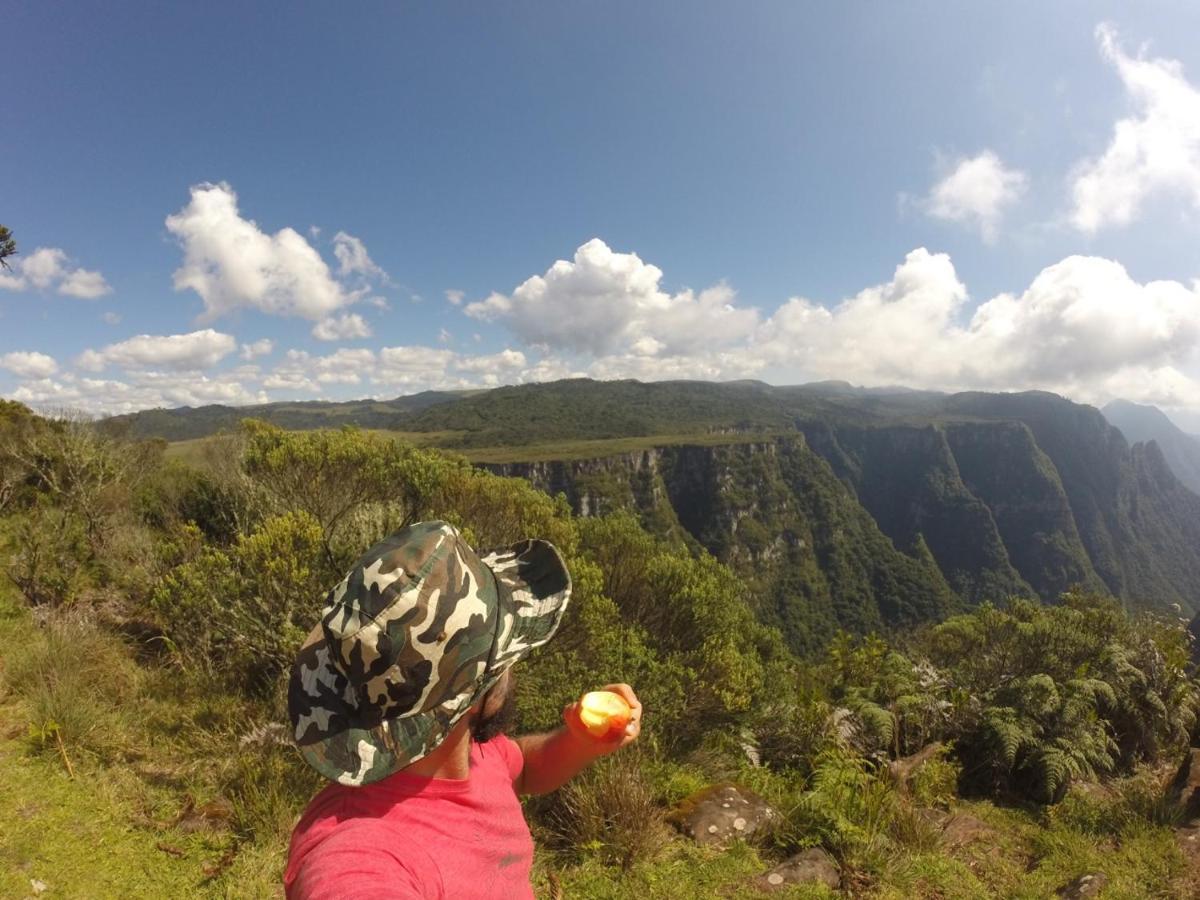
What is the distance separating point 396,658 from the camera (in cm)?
139

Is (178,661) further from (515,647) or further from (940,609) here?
(940,609)

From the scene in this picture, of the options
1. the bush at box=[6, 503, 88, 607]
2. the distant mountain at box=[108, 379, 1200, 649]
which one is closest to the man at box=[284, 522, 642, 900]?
the bush at box=[6, 503, 88, 607]

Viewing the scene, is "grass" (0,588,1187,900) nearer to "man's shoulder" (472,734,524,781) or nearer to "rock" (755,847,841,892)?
"rock" (755,847,841,892)

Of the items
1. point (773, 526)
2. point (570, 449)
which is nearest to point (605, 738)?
point (570, 449)

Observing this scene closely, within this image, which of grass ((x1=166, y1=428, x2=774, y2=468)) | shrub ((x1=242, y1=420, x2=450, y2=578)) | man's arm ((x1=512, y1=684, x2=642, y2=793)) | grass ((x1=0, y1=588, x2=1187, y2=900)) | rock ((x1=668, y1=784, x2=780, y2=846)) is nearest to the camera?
man's arm ((x1=512, y1=684, x2=642, y2=793))

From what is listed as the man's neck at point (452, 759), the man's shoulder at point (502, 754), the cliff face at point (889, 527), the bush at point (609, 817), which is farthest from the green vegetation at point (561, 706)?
the cliff face at point (889, 527)

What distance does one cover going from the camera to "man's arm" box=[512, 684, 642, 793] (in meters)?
2.16

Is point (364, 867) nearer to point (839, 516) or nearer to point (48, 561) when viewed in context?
point (48, 561)

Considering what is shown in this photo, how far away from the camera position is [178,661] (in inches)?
287

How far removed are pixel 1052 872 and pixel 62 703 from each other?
9896 millimetres

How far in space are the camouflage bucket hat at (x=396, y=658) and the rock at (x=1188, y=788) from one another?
A: 8482 millimetres

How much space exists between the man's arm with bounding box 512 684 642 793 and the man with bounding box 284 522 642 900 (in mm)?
403

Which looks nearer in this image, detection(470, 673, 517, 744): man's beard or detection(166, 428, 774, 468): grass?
detection(470, 673, 517, 744): man's beard

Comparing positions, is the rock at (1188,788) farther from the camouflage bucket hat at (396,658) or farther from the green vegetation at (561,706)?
the camouflage bucket hat at (396,658)
